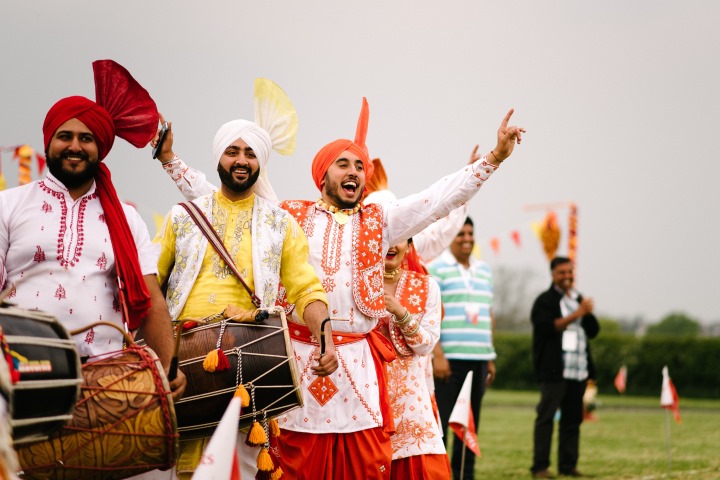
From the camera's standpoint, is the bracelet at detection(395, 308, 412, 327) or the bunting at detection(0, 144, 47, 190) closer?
the bracelet at detection(395, 308, 412, 327)

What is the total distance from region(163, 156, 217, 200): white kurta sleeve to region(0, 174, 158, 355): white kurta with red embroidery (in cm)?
147

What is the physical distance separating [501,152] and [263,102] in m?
1.47

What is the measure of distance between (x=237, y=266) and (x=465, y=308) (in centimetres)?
446

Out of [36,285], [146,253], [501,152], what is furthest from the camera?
[501,152]

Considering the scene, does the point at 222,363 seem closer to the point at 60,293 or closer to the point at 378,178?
the point at 60,293

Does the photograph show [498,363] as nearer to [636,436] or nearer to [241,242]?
[636,436]

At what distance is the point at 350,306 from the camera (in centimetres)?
563

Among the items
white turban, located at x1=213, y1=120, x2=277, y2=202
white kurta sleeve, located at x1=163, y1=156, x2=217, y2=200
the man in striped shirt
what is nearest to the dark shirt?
the man in striped shirt

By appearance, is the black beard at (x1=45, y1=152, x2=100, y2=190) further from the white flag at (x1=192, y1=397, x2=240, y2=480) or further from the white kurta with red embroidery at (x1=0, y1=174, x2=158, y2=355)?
the white flag at (x1=192, y1=397, x2=240, y2=480)

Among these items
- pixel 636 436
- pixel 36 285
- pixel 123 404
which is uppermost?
pixel 36 285

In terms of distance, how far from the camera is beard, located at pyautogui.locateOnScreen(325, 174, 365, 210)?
5.85 meters

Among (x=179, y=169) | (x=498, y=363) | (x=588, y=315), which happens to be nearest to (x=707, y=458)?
(x=588, y=315)

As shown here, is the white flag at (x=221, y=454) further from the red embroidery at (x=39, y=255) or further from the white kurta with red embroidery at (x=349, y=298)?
the white kurta with red embroidery at (x=349, y=298)

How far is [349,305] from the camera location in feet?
18.5
